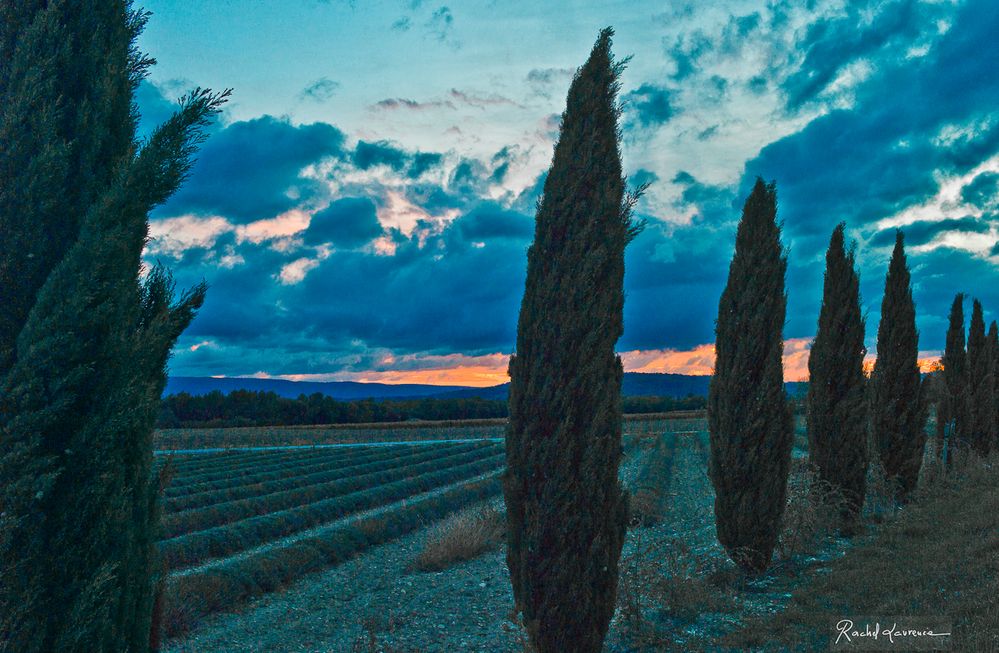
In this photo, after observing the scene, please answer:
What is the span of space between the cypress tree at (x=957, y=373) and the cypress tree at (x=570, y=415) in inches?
860

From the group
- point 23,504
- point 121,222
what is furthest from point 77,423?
point 121,222

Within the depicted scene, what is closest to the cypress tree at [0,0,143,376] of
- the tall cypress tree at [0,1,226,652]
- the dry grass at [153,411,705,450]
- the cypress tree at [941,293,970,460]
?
the tall cypress tree at [0,1,226,652]

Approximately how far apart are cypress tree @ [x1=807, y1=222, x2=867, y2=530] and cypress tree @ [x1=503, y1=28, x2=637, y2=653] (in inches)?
335

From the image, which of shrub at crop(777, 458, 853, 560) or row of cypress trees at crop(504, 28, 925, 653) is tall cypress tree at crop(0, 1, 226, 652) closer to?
row of cypress trees at crop(504, 28, 925, 653)

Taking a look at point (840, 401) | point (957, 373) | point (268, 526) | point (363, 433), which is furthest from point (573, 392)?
point (363, 433)

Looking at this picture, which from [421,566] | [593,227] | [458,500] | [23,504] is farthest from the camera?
[458,500]

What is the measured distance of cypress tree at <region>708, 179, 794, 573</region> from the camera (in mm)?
9641

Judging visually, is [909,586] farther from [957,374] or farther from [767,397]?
[957,374]

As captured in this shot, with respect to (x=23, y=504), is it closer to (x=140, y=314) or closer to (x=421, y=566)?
(x=140, y=314)

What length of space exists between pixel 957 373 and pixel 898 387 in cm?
873

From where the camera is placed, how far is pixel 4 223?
329 cm

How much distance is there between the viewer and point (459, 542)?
1258cm

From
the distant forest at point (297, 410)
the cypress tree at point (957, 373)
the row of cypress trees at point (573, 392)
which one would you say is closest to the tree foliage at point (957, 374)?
the cypress tree at point (957, 373)

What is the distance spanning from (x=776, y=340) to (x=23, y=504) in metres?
9.92
